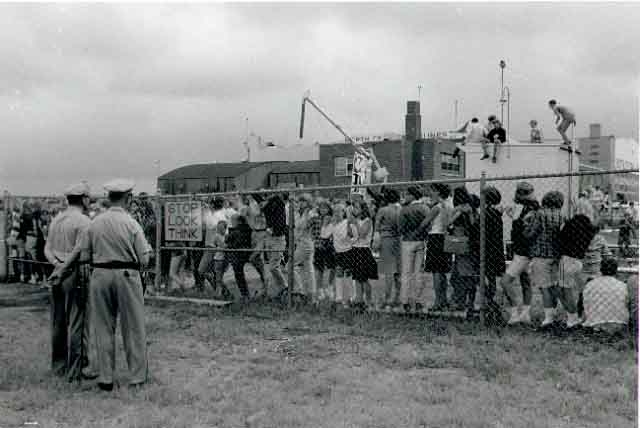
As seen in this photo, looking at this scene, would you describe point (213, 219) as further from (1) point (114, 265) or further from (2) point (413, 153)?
(2) point (413, 153)

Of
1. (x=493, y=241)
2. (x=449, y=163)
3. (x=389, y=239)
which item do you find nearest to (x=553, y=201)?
(x=493, y=241)

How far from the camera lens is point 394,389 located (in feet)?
20.2

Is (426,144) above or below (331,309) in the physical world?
above

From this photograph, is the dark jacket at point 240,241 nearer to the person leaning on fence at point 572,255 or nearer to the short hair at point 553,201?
the short hair at point 553,201

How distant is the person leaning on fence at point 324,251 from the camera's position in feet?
37.4

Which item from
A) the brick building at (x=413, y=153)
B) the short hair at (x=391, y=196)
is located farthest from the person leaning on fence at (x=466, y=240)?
the brick building at (x=413, y=153)

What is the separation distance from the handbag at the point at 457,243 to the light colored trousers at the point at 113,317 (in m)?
4.44

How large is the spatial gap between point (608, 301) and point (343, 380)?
352 cm

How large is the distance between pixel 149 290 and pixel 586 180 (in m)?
10.1

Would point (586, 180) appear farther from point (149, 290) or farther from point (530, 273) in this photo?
point (149, 290)

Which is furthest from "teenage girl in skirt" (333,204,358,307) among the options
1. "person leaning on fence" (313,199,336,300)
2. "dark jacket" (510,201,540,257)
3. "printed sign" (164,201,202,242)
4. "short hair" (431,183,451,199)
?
"printed sign" (164,201,202,242)

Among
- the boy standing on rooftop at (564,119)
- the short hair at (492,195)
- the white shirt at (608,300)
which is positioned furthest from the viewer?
the boy standing on rooftop at (564,119)

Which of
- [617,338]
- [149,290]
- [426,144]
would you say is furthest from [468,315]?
[426,144]

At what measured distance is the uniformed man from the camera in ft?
22.0
